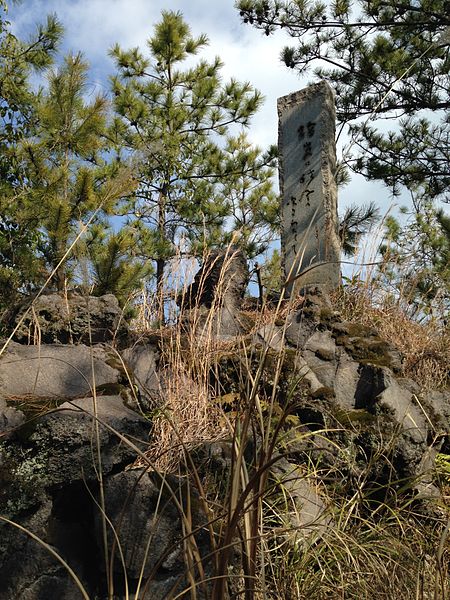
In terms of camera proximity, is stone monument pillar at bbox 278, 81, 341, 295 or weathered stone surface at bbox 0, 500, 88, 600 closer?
weathered stone surface at bbox 0, 500, 88, 600

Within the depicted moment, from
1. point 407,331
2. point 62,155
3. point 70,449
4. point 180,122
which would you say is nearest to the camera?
point 70,449

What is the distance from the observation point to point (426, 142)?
6.46 meters

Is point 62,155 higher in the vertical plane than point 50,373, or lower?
higher

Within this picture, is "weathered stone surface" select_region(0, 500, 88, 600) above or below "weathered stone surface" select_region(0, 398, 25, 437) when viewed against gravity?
below

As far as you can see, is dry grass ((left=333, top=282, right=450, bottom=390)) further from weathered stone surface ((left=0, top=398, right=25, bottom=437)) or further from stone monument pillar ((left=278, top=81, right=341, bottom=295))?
weathered stone surface ((left=0, top=398, right=25, bottom=437))

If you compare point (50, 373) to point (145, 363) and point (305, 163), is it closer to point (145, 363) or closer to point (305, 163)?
point (145, 363)

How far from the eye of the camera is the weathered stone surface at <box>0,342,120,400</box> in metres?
2.19

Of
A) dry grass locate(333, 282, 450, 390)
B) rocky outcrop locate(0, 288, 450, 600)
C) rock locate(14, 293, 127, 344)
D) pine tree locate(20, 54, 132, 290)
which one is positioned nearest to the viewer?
rocky outcrop locate(0, 288, 450, 600)

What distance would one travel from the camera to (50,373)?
2.32m

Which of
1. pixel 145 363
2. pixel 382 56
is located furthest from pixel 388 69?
pixel 145 363

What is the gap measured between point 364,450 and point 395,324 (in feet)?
6.04

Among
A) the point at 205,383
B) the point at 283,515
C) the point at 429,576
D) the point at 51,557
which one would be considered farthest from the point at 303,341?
the point at 51,557

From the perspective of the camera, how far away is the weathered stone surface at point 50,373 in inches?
86.0

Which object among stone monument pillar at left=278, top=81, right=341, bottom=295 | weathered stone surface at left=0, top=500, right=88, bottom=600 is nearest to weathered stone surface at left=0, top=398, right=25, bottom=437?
weathered stone surface at left=0, top=500, right=88, bottom=600
